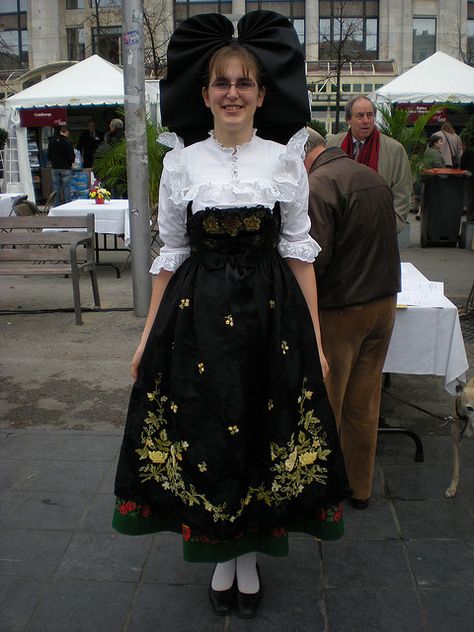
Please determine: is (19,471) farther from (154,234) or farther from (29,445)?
(154,234)

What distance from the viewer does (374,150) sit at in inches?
207

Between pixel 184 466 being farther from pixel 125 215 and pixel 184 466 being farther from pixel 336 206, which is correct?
pixel 125 215

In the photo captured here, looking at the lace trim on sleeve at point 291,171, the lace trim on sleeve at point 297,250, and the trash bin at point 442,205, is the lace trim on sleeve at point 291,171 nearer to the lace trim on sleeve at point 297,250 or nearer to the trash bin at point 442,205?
the lace trim on sleeve at point 297,250

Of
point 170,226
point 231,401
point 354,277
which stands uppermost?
point 170,226

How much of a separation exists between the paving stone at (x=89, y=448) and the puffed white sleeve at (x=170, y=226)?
184 cm

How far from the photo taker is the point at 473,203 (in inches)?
485

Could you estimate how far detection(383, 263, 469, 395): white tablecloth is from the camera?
12.9ft

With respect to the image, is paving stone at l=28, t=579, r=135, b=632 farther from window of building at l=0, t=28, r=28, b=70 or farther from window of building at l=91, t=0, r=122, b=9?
window of building at l=0, t=28, r=28, b=70

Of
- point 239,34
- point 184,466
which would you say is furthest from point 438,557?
point 239,34

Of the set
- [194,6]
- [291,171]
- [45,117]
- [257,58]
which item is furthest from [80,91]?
[194,6]

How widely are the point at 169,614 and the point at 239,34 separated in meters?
2.18

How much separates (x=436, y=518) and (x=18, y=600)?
1.91 metres

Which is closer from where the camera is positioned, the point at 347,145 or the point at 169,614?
the point at 169,614

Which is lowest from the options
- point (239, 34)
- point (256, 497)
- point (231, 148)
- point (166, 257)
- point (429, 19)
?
point (256, 497)
